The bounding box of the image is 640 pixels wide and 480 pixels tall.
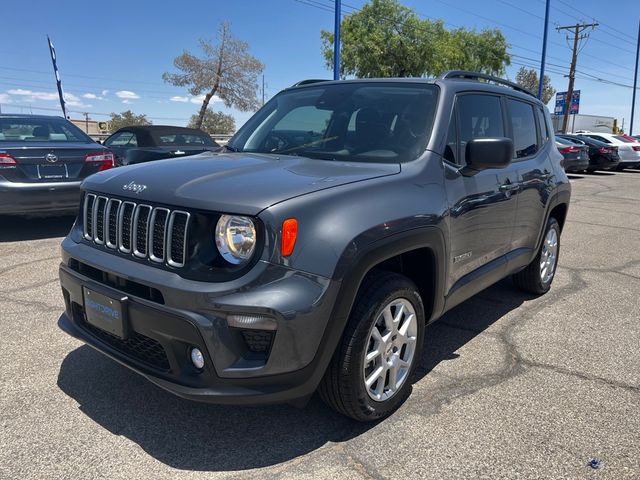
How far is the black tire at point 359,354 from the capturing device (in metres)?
2.54

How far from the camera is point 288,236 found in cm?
229

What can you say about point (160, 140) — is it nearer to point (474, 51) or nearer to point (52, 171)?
point (52, 171)

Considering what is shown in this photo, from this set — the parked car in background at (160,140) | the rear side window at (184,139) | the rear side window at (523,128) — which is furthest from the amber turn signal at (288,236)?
the rear side window at (184,139)

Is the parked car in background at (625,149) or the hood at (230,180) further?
the parked car in background at (625,149)

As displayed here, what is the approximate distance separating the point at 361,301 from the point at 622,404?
172cm

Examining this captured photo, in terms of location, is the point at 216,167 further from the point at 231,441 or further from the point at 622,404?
the point at 622,404

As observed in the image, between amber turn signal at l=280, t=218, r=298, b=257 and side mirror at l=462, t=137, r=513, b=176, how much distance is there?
1.41 m

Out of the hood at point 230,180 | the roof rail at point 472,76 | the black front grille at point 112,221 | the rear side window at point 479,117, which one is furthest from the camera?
the roof rail at point 472,76

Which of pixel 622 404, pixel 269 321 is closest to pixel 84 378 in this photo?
pixel 269 321

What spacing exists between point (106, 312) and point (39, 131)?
5486mm

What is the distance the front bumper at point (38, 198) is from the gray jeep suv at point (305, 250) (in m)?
3.66

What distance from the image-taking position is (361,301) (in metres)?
2.59

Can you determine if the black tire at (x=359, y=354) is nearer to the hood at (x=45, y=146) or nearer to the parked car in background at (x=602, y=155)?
the hood at (x=45, y=146)

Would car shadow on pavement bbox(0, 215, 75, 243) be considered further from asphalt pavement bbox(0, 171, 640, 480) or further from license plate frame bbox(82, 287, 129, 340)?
license plate frame bbox(82, 287, 129, 340)
